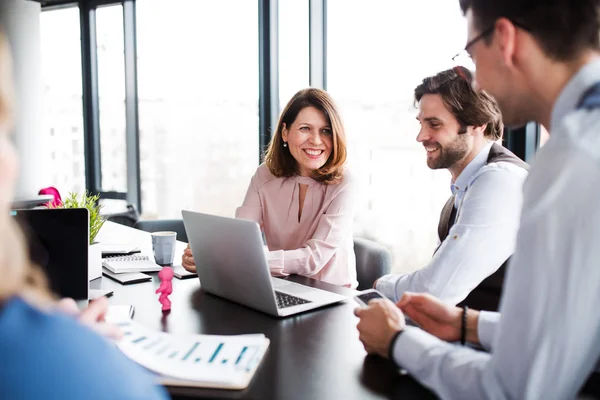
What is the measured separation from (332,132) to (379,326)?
1.53 metres

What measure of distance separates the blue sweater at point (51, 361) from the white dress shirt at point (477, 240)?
1.58m

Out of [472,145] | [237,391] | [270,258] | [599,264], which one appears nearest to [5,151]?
→ [237,391]

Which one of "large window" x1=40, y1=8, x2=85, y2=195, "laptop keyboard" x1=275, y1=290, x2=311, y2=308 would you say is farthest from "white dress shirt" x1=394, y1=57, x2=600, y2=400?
"large window" x1=40, y1=8, x2=85, y2=195

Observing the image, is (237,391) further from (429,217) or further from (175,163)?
(175,163)

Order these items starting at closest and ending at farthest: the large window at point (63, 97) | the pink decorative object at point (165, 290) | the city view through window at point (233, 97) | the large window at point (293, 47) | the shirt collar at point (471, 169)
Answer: the pink decorative object at point (165, 290) < the shirt collar at point (471, 169) < the city view through window at point (233, 97) < the large window at point (293, 47) < the large window at point (63, 97)

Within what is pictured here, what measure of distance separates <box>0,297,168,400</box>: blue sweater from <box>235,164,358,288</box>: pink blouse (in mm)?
1718

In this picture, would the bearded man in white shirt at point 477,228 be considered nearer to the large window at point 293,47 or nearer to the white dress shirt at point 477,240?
the white dress shirt at point 477,240

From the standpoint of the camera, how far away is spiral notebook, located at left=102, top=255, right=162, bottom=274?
207cm

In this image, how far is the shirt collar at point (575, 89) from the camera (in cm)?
96

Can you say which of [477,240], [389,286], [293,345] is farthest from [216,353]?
[477,240]

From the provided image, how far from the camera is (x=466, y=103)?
218 centimetres

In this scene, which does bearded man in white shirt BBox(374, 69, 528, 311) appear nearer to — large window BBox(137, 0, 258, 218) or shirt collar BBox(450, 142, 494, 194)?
shirt collar BBox(450, 142, 494, 194)

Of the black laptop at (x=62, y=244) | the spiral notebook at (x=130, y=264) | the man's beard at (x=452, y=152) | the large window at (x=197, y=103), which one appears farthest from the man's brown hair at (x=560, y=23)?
the large window at (x=197, y=103)

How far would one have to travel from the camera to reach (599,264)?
0.81 meters
